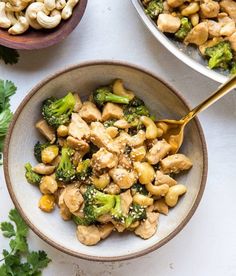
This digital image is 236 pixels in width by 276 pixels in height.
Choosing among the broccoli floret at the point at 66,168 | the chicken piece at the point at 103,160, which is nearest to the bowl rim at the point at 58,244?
the broccoli floret at the point at 66,168

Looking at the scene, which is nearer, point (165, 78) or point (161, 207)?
point (161, 207)

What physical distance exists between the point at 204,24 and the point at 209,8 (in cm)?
→ 6

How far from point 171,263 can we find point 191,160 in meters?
0.41

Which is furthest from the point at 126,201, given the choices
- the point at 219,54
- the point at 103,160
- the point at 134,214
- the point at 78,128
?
the point at 219,54

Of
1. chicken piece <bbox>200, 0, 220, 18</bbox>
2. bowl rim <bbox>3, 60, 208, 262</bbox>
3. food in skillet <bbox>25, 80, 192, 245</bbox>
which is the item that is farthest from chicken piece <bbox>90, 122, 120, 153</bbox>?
chicken piece <bbox>200, 0, 220, 18</bbox>

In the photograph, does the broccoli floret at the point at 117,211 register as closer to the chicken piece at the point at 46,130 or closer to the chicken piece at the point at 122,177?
the chicken piece at the point at 122,177

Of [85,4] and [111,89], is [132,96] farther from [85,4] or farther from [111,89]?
[85,4]

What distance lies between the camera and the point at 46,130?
189cm

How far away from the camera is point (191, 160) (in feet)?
6.22

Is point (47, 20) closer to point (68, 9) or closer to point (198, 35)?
point (68, 9)

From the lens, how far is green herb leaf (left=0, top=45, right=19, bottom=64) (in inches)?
78.5

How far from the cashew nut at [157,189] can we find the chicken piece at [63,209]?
268 millimetres

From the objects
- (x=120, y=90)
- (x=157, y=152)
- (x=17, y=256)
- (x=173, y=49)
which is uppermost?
(x=173, y=49)

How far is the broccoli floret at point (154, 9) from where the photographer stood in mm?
1954
